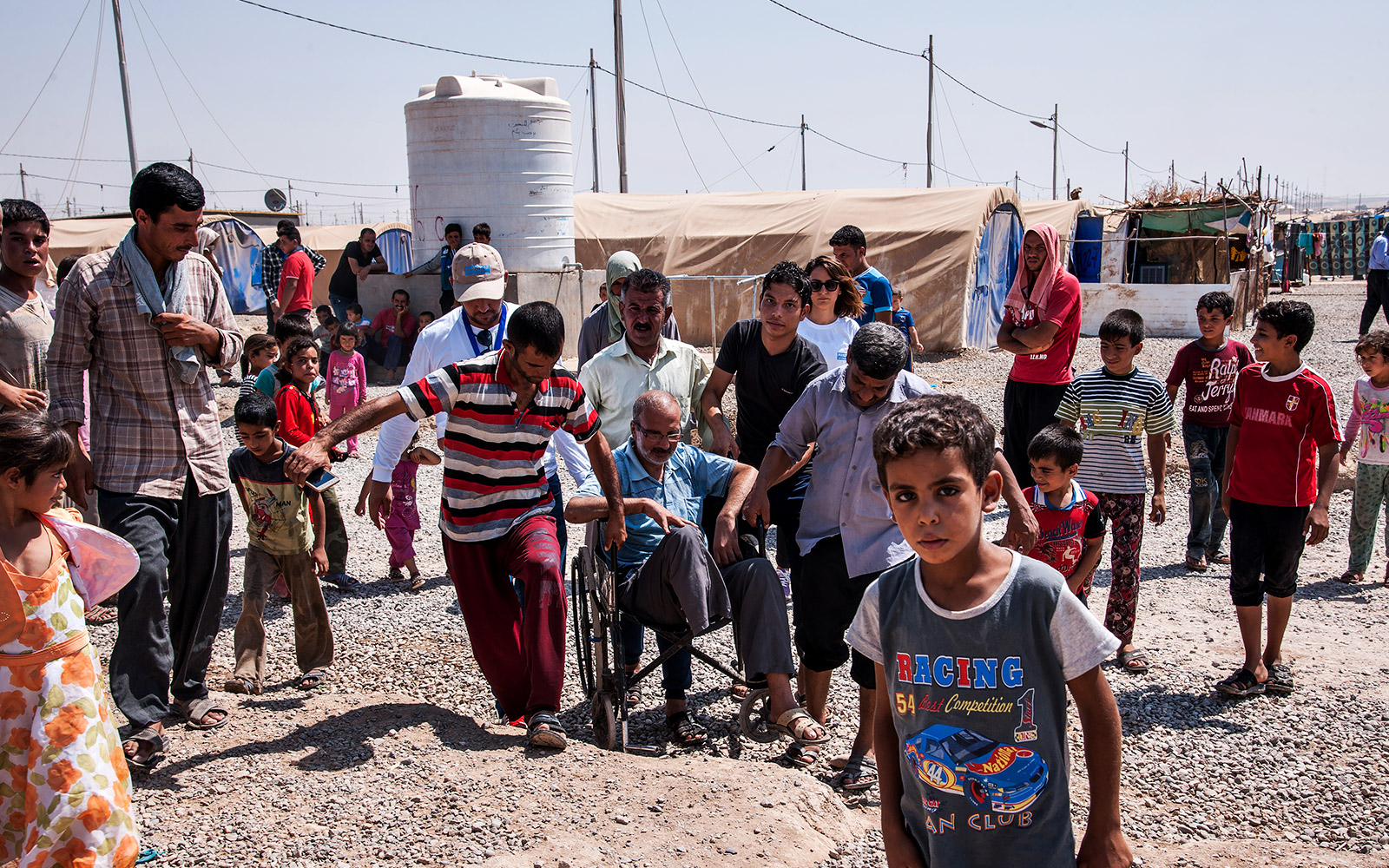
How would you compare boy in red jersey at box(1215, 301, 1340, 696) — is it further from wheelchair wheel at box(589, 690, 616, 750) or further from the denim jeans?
wheelchair wheel at box(589, 690, 616, 750)

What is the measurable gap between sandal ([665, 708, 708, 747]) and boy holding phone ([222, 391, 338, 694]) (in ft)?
5.39

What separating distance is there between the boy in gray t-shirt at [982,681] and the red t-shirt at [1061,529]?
8.51 ft

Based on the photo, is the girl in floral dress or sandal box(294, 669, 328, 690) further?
sandal box(294, 669, 328, 690)

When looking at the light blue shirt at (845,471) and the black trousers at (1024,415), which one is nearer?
the light blue shirt at (845,471)

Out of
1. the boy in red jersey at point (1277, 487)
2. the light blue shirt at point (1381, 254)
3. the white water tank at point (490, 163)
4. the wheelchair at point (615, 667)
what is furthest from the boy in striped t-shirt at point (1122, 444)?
the light blue shirt at point (1381, 254)

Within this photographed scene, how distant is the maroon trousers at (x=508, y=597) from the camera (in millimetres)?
3857

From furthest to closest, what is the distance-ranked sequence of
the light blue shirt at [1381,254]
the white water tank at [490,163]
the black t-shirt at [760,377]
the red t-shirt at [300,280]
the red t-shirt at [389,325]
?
the light blue shirt at [1381,254]
the red t-shirt at [389,325]
the white water tank at [490,163]
the red t-shirt at [300,280]
the black t-shirt at [760,377]

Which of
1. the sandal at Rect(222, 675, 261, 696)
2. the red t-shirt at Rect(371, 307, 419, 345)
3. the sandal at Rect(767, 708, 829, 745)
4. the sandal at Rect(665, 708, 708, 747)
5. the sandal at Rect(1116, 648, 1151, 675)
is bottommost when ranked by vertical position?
the sandal at Rect(665, 708, 708, 747)

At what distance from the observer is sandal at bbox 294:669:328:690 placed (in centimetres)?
460

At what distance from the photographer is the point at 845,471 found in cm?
389

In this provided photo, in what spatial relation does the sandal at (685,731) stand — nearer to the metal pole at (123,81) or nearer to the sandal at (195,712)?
the sandal at (195,712)

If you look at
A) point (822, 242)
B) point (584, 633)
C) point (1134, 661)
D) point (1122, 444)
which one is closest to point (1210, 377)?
point (1122, 444)

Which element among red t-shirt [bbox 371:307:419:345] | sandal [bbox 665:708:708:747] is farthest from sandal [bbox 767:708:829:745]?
red t-shirt [bbox 371:307:419:345]

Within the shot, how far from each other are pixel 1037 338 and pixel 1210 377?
1689mm
